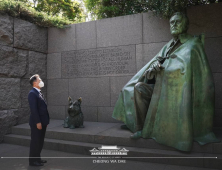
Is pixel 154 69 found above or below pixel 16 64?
below

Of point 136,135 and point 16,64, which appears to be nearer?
point 136,135

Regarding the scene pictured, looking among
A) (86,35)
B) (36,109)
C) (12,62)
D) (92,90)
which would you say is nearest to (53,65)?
(12,62)

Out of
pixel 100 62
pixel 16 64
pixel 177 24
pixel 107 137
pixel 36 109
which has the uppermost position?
pixel 177 24

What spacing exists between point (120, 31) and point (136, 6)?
2467 mm

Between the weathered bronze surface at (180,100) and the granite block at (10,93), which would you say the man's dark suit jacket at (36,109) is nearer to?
the weathered bronze surface at (180,100)

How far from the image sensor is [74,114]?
499 centimetres

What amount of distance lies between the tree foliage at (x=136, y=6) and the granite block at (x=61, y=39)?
2.49 meters

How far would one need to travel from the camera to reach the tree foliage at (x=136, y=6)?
4888 mm

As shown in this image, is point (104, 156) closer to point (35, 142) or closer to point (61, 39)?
point (35, 142)

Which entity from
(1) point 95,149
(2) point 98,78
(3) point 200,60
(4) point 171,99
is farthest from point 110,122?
(3) point 200,60

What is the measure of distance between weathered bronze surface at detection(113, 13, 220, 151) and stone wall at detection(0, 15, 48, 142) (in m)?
3.69

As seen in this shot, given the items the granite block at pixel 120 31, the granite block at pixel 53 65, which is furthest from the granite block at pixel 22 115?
the granite block at pixel 120 31

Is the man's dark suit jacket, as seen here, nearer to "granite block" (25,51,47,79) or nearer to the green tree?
"granite block" (25,51,47,79)

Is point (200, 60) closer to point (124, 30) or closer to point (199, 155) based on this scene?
point (199, 155)
